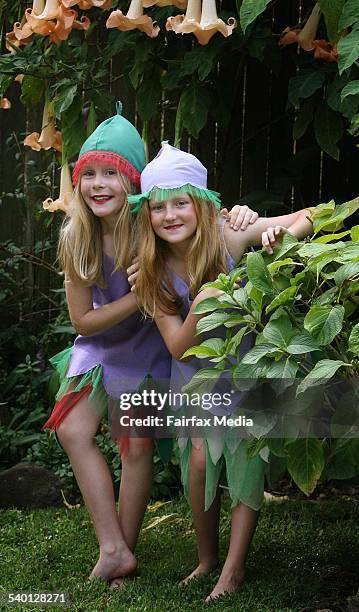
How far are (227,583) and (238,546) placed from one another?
93 millimetres

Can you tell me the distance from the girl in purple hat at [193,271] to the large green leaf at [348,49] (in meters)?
0.39

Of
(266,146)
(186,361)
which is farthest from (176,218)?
(266,146)

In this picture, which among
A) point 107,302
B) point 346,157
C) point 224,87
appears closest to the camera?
point 107,302

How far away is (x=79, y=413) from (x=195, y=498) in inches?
15.7

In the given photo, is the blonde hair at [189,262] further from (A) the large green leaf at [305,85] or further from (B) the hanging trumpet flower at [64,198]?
(A) the large green leaf at [305,85]

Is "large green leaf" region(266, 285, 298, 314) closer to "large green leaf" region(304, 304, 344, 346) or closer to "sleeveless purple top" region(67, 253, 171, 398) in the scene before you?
"large green leaf" region(304, 304, 344, 346)

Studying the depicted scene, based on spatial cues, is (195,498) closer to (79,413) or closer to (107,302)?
(79,413)

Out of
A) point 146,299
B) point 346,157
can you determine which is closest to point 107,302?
point 146,299

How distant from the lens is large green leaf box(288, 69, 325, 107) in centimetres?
316

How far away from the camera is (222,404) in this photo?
253 cm

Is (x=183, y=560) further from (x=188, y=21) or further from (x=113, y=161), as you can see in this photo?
(x=188, y=21)

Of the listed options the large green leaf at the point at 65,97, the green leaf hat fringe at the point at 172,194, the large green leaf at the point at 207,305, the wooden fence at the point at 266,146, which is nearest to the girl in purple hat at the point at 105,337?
the green leaf hat fringe at the point at 172,194

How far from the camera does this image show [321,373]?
2031mm

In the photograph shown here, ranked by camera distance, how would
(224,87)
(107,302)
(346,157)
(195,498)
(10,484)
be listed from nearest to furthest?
(195,498) < (107,302) < (224,87) < (10,484) < (346,157)
